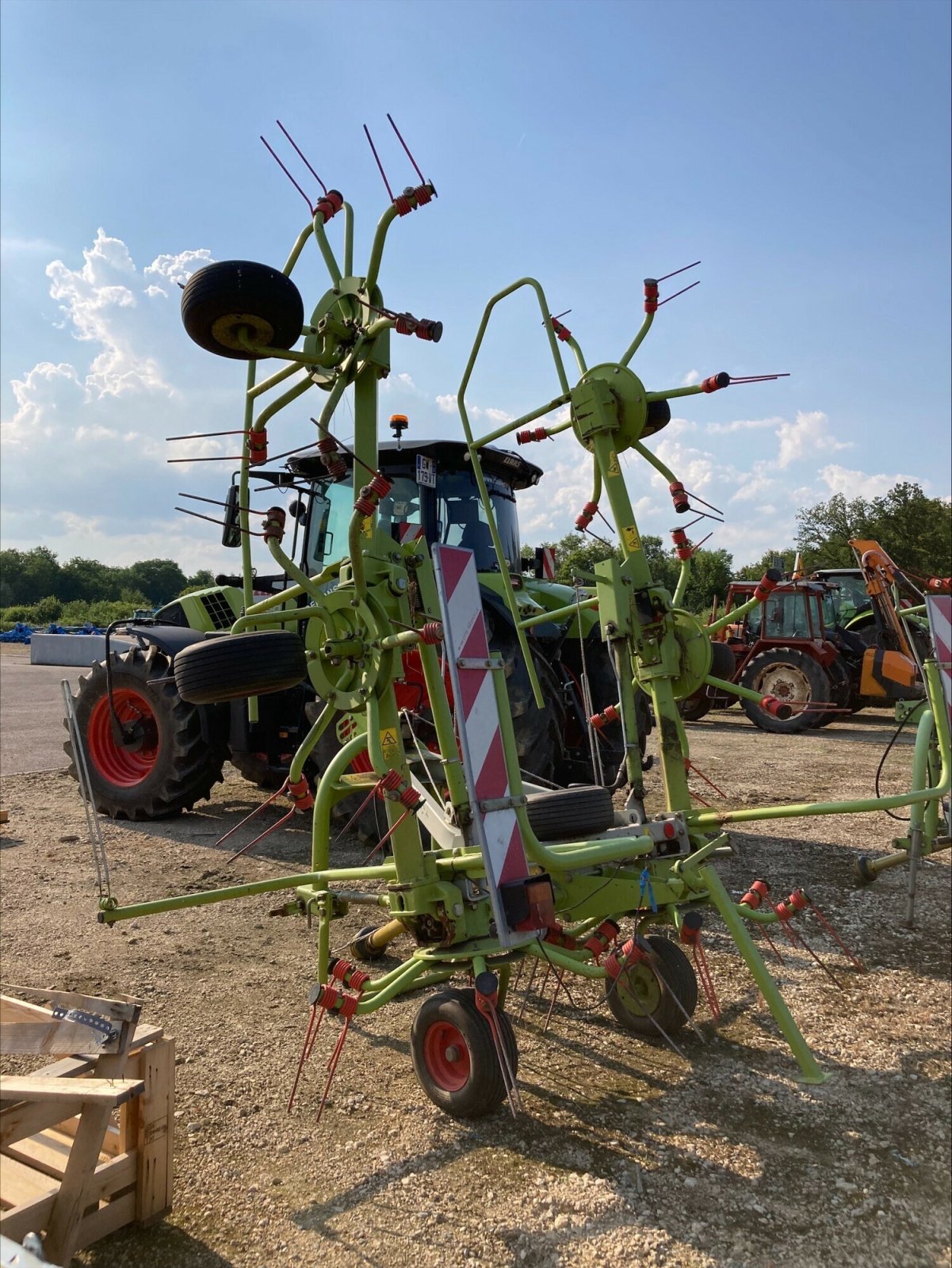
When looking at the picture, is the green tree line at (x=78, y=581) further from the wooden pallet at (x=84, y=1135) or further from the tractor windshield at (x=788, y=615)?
the wooden pallet at (x=84, y=1135)

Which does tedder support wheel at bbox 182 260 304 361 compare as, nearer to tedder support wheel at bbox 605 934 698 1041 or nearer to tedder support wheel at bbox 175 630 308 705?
tedder support wheel at bbox 175 630 308 705

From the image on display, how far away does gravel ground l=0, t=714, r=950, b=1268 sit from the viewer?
86.3 inches

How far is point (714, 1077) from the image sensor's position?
2.97m

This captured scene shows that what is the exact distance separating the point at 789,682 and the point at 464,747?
11499 mm

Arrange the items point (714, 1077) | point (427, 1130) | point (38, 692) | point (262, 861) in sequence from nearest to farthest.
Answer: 1. point (427, 1130)
2. point (714, 1077)
3. point (262, 861)
4. point (38, 692)

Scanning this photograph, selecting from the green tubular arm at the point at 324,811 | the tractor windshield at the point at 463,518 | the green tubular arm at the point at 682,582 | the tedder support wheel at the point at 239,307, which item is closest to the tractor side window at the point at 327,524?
the tractor windshield at the point at 463,518

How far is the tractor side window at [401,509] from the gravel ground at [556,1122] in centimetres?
250

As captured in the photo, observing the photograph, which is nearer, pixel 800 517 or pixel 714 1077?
pixel 714 1077

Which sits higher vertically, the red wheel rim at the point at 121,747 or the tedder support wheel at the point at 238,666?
the tedder support wheel at the point at 238,666

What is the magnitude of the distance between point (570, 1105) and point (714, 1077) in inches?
20.6

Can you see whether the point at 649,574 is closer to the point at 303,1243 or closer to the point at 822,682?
the point at 303,1243

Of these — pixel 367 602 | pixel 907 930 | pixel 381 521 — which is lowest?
pixel 907 930

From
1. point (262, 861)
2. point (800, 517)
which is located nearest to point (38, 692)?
point (262, 861)

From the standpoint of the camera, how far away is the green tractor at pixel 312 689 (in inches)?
224
